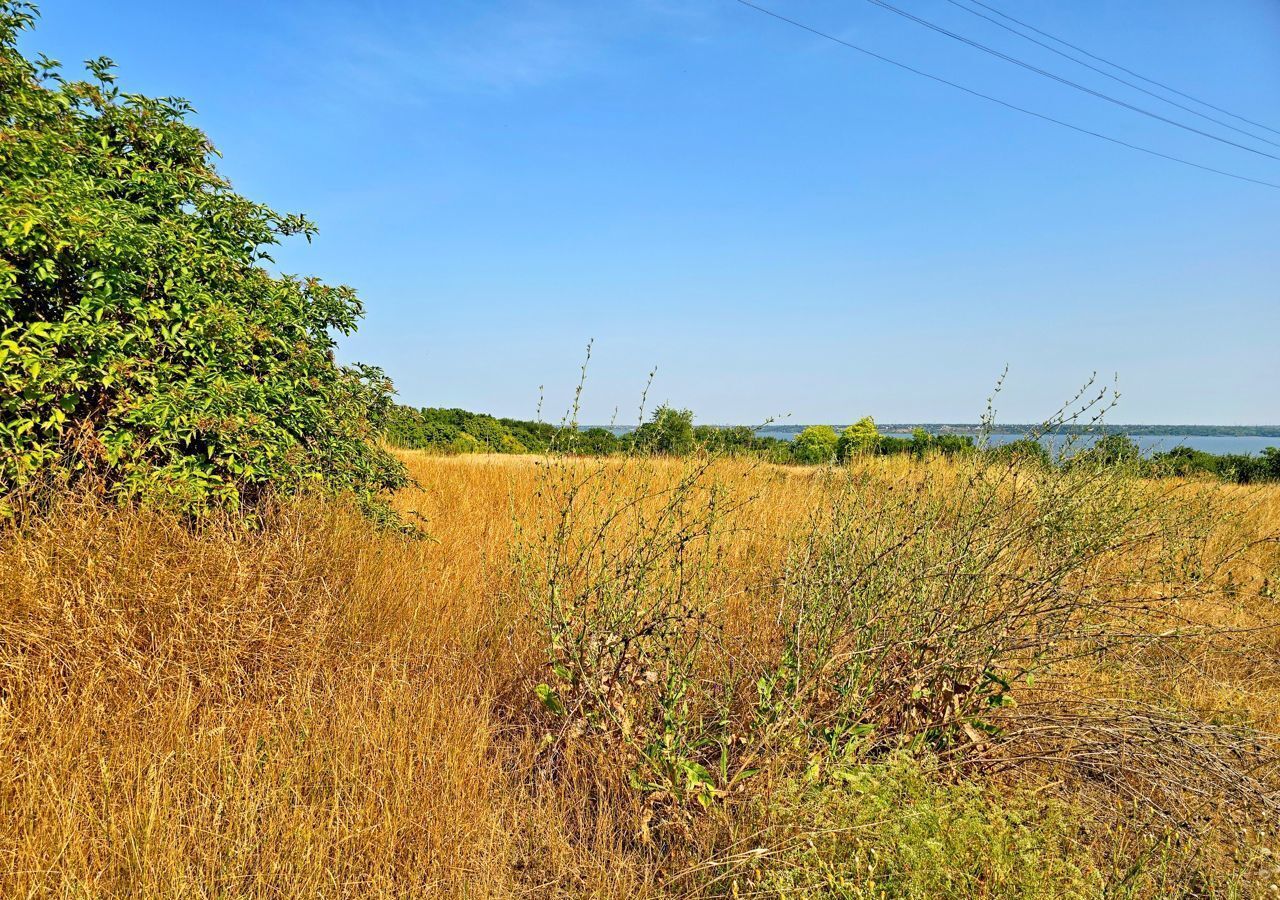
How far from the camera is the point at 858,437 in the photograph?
12.6 meters

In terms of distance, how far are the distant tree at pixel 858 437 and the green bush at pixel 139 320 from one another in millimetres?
9253

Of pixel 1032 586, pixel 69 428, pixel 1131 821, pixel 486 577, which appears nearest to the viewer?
pixel 1131 821

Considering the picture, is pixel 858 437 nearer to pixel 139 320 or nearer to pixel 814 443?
pixel 814 443

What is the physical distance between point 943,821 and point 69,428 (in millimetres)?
4126

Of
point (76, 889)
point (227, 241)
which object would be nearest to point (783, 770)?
point (76, 889)

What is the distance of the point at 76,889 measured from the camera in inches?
72.3

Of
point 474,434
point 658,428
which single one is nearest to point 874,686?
point 658,428

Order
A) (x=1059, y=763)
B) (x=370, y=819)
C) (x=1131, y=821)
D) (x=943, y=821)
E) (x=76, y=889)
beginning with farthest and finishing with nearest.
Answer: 1. (x=1059, y=763)
2. (x=1131, y=821)
3. (x=370, y=819)
4. (x=943, y=821)
5. (x=76, y=889)

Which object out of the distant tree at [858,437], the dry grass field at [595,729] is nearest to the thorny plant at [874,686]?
the dry grass field at [595,729]

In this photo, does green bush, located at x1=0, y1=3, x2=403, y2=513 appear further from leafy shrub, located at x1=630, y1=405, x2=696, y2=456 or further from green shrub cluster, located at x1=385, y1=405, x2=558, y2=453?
green shrub cluster, located at x1=385, y1=405, x2=558, y2=453

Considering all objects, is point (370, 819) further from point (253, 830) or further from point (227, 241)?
point (227, 241)

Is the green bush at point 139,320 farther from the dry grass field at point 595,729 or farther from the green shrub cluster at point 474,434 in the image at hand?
the green shrub cluster at point 474,434

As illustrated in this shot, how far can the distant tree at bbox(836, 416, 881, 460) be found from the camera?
11.7 m

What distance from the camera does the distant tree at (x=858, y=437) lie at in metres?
11.7
